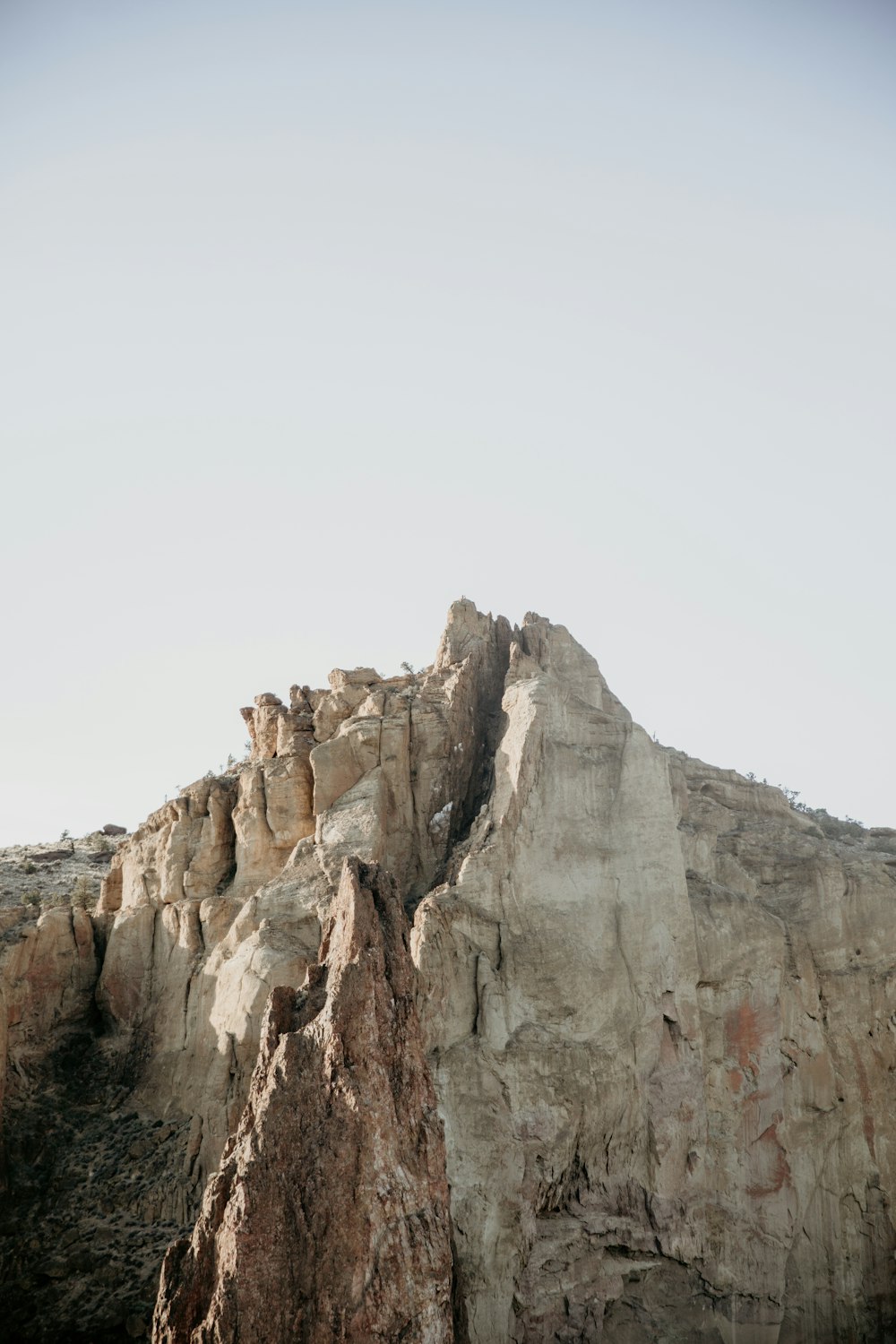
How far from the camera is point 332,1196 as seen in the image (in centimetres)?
2770

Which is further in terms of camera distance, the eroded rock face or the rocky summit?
the rocky summit

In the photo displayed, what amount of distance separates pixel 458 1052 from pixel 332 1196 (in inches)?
332

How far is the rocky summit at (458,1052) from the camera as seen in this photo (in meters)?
28.6

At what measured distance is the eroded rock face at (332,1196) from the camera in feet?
87.8

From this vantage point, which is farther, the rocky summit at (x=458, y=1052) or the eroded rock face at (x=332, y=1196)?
the rocky summit at (x=458, y=1052)

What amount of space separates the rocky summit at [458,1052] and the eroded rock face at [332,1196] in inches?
3.0

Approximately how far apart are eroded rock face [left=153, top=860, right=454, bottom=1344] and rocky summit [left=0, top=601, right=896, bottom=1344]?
0.25 feet

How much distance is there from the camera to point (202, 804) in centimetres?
4741

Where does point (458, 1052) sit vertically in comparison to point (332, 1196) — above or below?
above

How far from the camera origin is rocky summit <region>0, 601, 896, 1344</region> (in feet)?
93.9

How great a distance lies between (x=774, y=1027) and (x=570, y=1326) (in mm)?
12164

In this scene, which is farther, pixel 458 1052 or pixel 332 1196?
pixel 458 1052

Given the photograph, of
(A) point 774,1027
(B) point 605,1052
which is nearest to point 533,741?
(B) point 605,1052

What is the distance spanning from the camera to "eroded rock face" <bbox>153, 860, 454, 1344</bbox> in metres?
26.8
